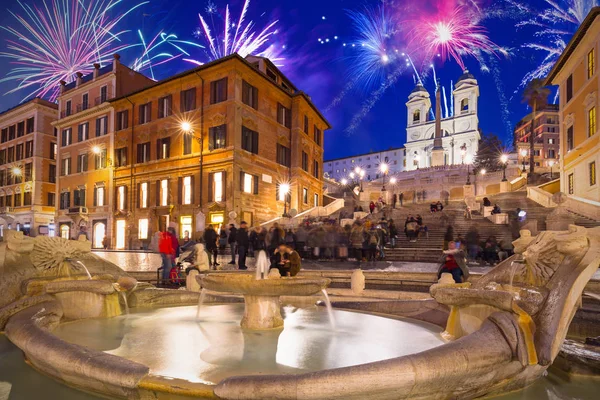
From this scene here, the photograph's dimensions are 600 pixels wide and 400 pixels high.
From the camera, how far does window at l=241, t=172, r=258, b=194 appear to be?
25.6 metres

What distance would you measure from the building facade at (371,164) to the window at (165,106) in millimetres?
66986

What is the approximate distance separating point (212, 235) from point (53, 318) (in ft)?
28.3

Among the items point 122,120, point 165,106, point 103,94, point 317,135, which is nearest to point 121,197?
point 122,120

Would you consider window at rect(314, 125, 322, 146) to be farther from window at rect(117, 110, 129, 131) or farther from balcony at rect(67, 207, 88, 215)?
balcony at rect(67, 207, 88, 215)

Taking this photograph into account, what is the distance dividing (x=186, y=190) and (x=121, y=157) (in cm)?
813

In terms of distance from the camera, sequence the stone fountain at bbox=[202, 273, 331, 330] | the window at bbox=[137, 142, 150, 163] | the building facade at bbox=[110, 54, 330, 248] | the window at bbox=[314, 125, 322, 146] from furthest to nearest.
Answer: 1. the window at bbox=[314, 125, 322, 146]
2. the window at bbox=[137, 142, 150, 163]
3. the building facade at bbox=[110, 54, 330, 248]
4. the stone fountain at bbox=[202, 273, 331, 330]

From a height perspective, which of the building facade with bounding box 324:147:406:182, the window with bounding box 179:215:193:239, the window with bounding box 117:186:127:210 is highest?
the building facade with bounding box 324:147:406:182

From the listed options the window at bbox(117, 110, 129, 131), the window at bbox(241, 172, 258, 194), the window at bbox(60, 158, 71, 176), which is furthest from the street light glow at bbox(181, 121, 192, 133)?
the window at bbox(60, 158, 71, 176)

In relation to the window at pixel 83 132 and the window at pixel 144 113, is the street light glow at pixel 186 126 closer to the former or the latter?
the window at pixel 144 113

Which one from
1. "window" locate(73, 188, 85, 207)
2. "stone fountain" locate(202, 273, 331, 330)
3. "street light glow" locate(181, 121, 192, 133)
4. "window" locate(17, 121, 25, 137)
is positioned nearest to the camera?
"stone fountain" locate(202, 273, 331, 330)

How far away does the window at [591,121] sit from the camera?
22.5 metres

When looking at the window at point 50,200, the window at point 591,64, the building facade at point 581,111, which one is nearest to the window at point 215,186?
the building facade at point 581,111

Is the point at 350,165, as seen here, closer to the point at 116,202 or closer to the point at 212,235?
the point at 116,202

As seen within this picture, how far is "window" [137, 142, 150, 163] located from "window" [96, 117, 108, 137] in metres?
5.10
